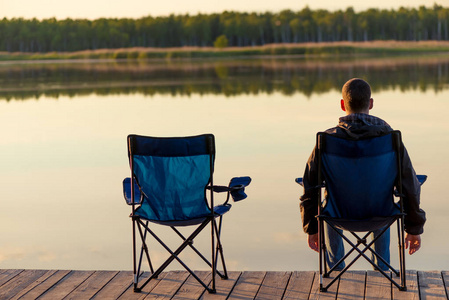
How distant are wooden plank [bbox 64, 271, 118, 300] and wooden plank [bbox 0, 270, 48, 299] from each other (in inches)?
11.0

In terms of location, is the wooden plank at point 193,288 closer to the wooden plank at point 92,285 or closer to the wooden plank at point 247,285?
the wooden plank at point 247,285

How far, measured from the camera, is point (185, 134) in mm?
11680

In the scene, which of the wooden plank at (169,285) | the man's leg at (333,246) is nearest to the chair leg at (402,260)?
the man's leg at (333,246)

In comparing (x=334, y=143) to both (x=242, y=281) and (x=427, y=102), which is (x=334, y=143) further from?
(x=427, y=102)

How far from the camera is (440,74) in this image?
23203 millimetres

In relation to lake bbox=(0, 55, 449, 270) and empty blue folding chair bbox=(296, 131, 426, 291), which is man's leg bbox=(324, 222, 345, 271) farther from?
lake bbox=(0, 55, 449, 270)

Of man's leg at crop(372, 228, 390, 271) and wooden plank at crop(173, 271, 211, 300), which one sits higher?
man's leg at crop(372, 228, 390, 271)

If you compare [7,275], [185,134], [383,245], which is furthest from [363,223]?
[185,134]

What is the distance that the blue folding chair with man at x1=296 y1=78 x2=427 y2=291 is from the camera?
3.44 metres

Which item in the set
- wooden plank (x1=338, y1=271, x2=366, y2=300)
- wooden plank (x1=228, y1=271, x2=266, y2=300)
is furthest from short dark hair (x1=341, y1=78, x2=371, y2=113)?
wooden plank (x1=228, y1=271, x2=266, y2=300)

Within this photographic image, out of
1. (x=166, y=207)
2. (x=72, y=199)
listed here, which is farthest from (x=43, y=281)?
(x=72, y=199)

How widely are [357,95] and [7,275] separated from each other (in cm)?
200

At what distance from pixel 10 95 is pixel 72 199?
1390 cm

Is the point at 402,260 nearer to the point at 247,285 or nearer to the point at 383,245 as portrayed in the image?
the point at 383,245
